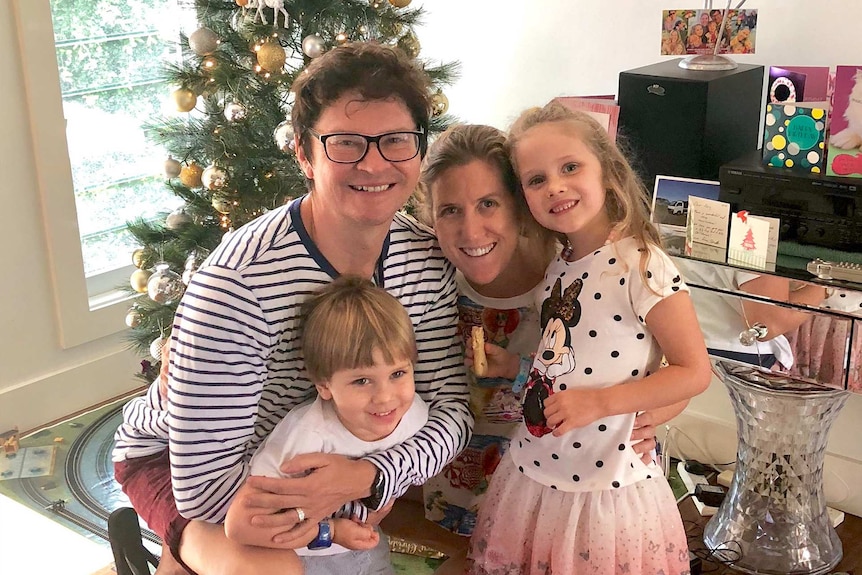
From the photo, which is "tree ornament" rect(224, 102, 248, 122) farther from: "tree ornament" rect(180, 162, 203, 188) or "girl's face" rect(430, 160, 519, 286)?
"girl's face" rect(430, 160, 519, 286)

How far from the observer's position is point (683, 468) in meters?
2.53

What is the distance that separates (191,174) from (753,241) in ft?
4.64

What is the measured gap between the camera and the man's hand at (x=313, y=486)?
1.42 meters

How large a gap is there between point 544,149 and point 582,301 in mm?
271

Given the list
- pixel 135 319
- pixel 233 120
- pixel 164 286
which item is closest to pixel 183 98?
pixel 233 120

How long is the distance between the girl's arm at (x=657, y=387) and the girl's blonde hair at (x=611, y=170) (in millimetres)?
121

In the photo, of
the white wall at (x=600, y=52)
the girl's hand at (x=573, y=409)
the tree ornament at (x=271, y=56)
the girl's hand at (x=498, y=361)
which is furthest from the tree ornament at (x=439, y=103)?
the girl's hand at (x=573, y=409)

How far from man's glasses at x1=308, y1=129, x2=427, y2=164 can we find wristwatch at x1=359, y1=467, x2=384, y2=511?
52cm

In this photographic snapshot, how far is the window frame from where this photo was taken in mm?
2842

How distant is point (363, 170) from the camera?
143cm

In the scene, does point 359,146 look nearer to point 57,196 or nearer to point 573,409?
point 573,409

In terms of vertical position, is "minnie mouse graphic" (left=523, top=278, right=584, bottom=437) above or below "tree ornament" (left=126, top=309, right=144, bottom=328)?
above

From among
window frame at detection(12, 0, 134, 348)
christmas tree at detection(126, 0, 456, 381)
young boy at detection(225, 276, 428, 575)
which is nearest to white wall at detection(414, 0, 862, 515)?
christmas tree at detection(126, 0, 456, 381)

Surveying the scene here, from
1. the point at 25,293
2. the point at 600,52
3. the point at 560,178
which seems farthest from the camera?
the point at 25,293
